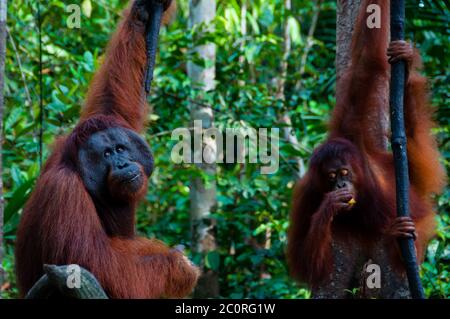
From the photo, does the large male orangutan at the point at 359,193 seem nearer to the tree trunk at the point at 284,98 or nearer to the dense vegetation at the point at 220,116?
the dense vegetation at the point at 220,116

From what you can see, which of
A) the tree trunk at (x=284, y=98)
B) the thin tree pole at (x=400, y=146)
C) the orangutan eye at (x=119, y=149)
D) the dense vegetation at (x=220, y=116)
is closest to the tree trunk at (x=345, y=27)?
the dense vegetation at (x=220, y=116)

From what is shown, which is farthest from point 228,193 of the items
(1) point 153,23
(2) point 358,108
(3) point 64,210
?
(3) point 64,210

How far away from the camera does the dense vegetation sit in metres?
4.85

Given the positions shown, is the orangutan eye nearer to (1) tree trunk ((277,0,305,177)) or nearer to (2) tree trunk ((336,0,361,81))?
(2) tree trunk ((336,0,361,81))

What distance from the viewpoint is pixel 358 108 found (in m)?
4.12

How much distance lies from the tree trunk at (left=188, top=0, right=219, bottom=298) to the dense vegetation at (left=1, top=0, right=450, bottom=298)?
0.28 feet

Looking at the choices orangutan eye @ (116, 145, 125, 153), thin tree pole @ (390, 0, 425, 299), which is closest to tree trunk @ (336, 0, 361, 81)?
thin tree pole @ (390, 0, 425, 299)

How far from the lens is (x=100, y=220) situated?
3.10 m

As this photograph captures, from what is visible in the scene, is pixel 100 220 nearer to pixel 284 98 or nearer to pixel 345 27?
pixel 345 27

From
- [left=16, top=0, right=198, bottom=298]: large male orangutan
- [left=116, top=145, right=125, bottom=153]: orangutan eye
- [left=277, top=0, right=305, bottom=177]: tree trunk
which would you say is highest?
[left=277, top=0, right=305, bottom=177]: tree trunk

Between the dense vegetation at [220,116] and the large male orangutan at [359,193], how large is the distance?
0.31m

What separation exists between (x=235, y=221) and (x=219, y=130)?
0.69 meters

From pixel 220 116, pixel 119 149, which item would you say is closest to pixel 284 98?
pixel 220 116
